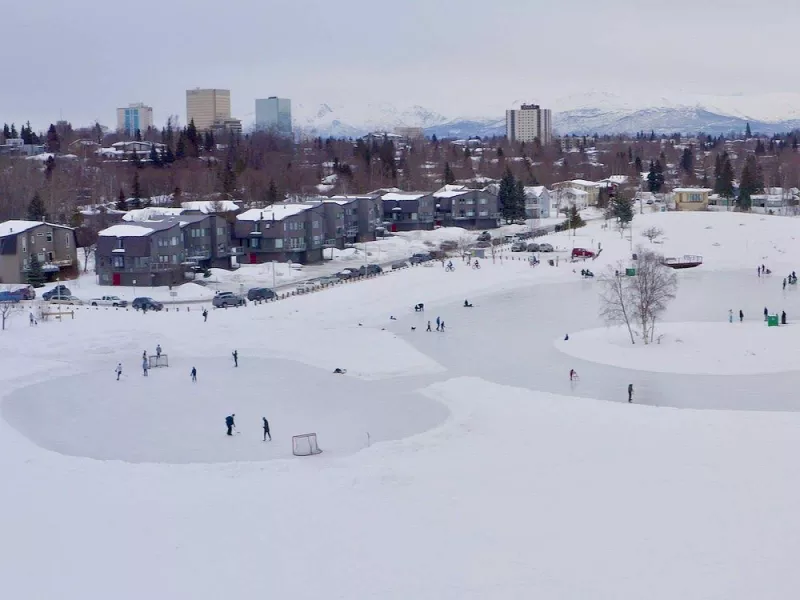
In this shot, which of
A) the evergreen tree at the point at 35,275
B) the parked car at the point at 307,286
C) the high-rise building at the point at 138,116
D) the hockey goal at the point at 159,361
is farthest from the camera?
the high-rise building at the point at 138,116

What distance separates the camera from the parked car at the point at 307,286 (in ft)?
111

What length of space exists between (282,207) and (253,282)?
27.4ft

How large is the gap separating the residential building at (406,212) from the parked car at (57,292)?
25849 millimetres

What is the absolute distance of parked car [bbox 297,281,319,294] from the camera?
33.7 metres

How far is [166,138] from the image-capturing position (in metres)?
86.2

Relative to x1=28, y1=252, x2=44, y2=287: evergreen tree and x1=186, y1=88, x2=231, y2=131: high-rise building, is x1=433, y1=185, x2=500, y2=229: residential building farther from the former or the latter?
x1=186, y1=88, x2=231, y2=131: high-rise building

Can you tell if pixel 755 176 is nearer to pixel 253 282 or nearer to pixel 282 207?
pixel 282 207

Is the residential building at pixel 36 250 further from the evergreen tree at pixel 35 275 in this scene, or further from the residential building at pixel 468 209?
the residential building at pixel 468 209

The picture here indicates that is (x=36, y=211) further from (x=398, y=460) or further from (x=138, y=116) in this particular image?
(x=138, y=116)

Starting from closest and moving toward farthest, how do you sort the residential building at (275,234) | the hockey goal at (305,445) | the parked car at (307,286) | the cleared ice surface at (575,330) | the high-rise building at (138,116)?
the hockey goal at (305,445), the cleared ice surface at (575,330), the parked car at (307,286), the residential building at (275,234), the high-rise building at (138,116)

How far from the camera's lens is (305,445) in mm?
15742

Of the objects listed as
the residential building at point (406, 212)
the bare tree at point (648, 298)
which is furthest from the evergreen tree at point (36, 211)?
the bare tree at point (648, 298)

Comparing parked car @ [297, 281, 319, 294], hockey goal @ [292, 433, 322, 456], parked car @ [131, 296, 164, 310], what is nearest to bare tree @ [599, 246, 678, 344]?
hockey goal @ [292, 433, 322, 456]

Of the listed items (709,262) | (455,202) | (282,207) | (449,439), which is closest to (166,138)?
(455,202)
